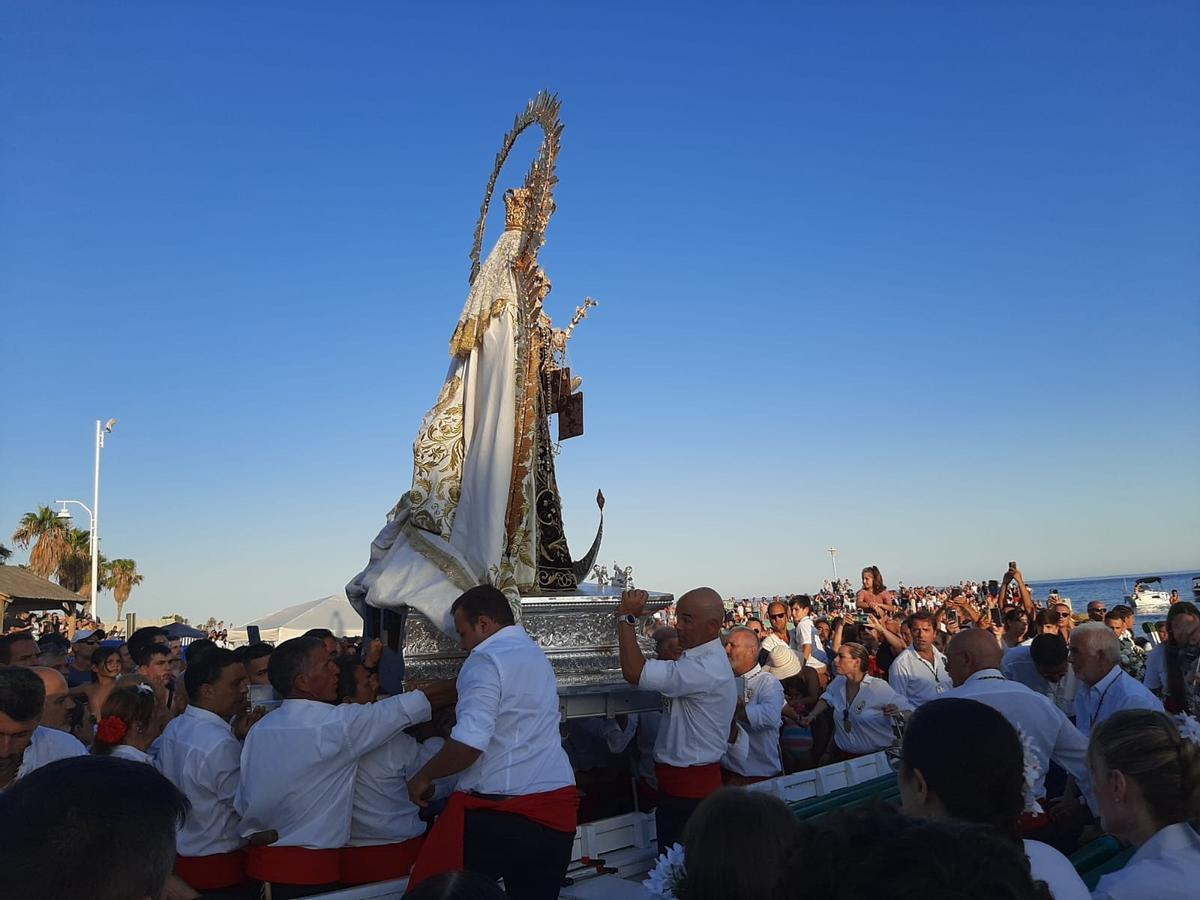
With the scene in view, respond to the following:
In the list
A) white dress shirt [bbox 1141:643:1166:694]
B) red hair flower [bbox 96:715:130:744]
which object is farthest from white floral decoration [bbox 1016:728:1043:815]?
white dress shirt [bbox 1141:643:1166:694]

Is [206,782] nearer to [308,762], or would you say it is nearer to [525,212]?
[308,762]

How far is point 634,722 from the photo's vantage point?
6430mm

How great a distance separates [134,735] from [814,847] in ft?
11.4

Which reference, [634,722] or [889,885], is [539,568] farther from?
[889,885]

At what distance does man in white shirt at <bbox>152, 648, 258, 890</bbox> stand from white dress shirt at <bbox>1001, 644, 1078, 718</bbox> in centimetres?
570

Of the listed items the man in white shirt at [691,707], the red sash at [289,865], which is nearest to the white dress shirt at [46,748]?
the red sash at [289,865]

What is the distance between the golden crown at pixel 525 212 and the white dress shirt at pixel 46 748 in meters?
4.26

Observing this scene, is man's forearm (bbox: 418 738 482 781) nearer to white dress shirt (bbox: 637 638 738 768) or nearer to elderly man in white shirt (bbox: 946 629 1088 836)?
white dress shirt (bbox: 637 638 738 768)

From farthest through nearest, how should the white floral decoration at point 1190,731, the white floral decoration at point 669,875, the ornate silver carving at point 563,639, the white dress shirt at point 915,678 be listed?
the white dress shirt at point 915,678, the ornate silver carving at point 563,639, the white floral decoration at point 1190,731, the white floral decoration at point 669,875

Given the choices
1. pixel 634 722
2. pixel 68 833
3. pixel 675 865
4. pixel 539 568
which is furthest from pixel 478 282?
pixel 68 833

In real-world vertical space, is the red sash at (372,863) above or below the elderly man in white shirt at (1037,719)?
below

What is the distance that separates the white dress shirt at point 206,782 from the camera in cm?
404

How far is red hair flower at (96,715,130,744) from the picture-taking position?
3713 millimetres

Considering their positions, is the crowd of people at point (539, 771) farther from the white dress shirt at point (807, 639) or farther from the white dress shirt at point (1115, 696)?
the white dress shirt at point (807, 639)
